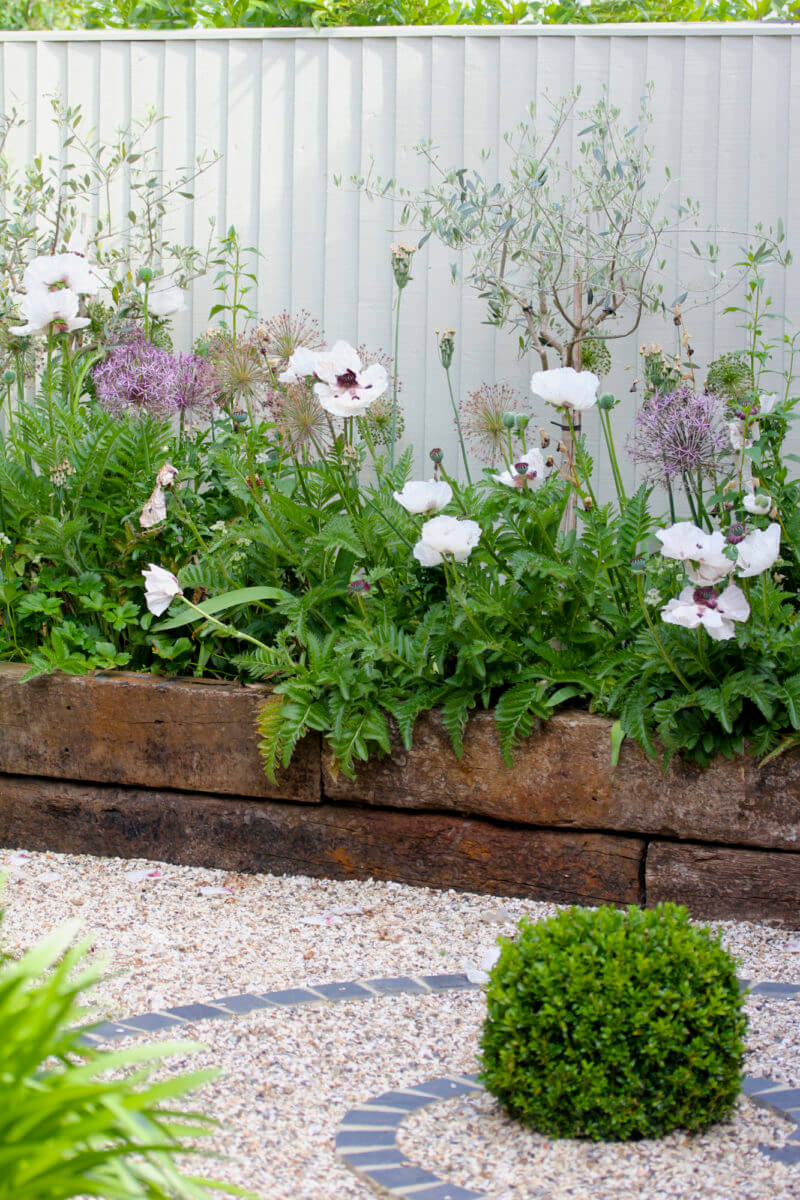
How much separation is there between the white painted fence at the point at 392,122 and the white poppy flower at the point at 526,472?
1148 millimetres

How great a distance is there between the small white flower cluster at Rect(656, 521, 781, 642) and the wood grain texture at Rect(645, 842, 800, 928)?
0.63m

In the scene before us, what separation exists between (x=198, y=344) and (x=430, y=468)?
0.93m

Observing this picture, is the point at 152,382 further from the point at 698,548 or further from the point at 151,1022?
the point at 151,1022

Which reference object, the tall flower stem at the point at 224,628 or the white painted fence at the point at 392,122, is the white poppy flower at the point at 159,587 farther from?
the white painted fence at the point at 392,122

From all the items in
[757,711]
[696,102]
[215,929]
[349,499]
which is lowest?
[215,929]

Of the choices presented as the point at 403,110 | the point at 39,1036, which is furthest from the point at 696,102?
the point at 39,1036

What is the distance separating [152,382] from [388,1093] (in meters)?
2.26

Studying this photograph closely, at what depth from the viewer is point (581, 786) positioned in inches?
111

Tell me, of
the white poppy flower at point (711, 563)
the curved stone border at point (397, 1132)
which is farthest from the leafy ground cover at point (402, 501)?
→ the curved stone border at point (397, 1132)

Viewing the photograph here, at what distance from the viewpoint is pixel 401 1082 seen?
6.54ft

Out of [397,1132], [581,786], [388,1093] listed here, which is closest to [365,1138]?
[397,1132]

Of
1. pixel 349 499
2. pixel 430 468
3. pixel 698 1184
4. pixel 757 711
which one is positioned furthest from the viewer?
pixel 430 468

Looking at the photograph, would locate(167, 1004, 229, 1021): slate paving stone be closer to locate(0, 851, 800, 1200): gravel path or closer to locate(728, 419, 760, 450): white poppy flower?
locate(0, 851, 800, 1200): gravel path

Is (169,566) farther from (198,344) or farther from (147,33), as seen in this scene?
(147,33)
